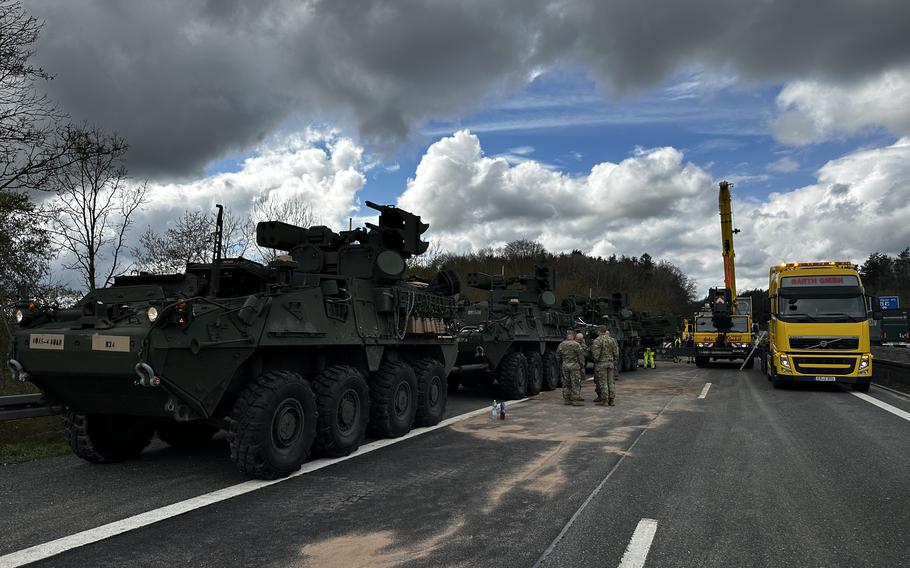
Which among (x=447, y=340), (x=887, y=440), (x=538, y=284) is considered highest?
(x=538, y=284)

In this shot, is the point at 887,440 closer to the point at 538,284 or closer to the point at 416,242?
the point at 416,242

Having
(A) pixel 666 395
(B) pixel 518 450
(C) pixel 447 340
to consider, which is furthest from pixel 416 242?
(A) pixel 666 395

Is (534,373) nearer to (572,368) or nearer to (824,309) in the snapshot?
(572,368)

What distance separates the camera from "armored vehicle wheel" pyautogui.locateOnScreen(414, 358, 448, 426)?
8867 mm

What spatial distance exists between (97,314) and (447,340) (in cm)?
524

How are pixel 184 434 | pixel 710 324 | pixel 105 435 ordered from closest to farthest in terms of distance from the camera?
pixel 105 435 → pixel 184 434 → pixel 710 324

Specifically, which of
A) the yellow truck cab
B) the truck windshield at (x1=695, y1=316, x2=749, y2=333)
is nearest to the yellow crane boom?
the truck windshield at (x1=695, y1=316, x2=749, y2=333)

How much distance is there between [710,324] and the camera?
26.2m

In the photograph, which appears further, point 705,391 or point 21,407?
point 705,391

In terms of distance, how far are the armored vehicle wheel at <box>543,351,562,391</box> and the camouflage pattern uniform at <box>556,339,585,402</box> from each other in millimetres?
2488

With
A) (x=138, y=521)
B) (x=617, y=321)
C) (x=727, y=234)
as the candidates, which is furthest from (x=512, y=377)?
(x=727, y=234)

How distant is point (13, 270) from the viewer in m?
12.9

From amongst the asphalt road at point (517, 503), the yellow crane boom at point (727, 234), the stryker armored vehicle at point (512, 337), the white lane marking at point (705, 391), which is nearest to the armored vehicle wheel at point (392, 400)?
the asphalt road at point (517, 503)

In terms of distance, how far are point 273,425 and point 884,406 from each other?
37.9 ft
